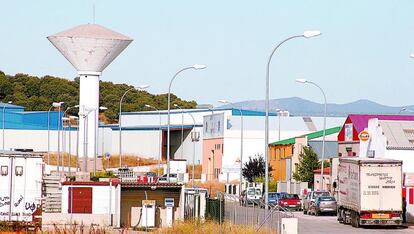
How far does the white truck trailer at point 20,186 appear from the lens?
42.6m

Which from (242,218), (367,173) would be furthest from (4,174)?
(367,173)

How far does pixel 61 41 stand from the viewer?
4163 inches

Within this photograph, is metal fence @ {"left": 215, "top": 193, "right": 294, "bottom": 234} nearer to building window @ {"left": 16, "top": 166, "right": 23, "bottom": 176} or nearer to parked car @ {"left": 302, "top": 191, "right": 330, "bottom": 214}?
building window @ {"left": 16, "top": 166, "right": 23, "bottom": 176}

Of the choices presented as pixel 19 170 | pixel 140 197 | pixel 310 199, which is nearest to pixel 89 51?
pixel 310 199

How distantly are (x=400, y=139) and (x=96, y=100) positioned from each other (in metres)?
43.0

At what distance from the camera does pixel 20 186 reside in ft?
141

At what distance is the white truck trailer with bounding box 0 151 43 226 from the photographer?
42.6 m

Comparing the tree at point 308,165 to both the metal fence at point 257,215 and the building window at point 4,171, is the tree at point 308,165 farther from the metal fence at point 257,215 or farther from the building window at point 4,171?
the building window at point 4,171

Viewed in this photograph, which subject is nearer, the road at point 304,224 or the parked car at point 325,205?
the road at point 304,224

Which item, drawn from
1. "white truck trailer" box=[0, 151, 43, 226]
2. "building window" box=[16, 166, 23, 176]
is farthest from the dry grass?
"building window" box=[16, 166, 23, 176]

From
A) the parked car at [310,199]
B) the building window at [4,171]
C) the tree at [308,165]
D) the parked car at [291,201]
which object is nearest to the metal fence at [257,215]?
the building window at [4,171]

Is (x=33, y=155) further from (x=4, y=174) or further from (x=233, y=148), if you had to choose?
(x=233, y=148)

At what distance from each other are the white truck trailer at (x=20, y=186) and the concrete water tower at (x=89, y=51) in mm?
59704

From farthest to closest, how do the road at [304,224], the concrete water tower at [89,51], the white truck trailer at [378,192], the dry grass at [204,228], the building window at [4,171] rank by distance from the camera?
the concrete water tower at [89,51] → the white truck trailer at [378,192] → the building window at [4,171] → the road at [304,224] → the dry grass at [204,228]
